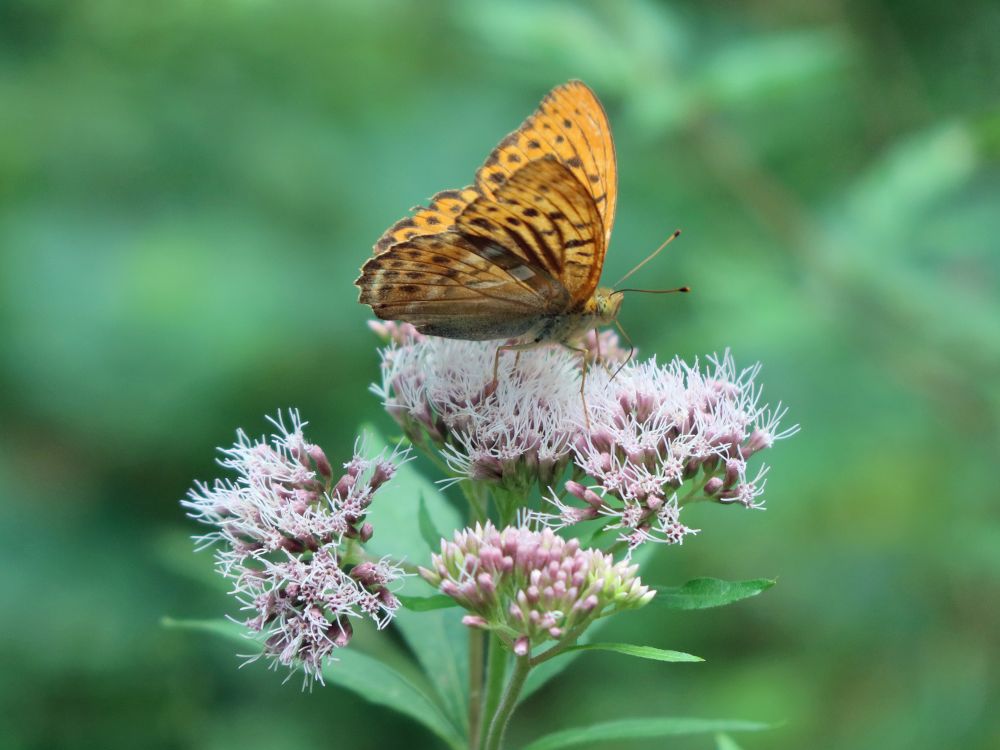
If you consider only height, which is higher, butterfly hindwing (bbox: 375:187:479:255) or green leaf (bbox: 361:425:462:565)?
butterfly hindwing (bbox: 375:187:479:255)

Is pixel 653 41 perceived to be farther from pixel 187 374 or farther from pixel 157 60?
pixel 157 60

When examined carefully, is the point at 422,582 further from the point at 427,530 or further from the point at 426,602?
the point at 426,602

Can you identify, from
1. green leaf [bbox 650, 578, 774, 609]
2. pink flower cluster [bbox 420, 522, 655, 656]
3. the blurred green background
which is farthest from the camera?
the blurred green background

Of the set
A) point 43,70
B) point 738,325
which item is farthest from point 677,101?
point 43,70

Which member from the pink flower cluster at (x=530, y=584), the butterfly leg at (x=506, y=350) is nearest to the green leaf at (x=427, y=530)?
the pink flower cluster at (x=530, y=584)

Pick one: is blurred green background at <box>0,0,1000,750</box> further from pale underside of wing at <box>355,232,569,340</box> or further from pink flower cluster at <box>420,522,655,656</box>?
pink flower cluster at <box>420,522,655,656</box>

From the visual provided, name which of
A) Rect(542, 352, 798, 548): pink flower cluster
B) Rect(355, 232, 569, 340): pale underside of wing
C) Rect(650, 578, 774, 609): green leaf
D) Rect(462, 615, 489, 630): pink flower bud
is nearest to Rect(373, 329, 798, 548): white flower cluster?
Rect(542, 352, 798, 548): pink flower cluster

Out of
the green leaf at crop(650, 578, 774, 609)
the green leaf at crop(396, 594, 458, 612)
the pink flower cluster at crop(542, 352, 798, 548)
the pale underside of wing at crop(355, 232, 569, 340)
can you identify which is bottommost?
the green leaf at crop(396, 594, 458, 612)
